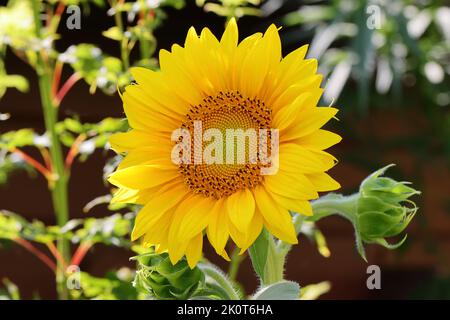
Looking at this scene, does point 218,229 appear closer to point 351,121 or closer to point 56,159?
point 56,159

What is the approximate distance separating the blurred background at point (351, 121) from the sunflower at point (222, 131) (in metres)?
0.84

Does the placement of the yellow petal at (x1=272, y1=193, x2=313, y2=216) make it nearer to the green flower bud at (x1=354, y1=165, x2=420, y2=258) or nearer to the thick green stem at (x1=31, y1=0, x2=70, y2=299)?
the green flower bud at (x1=354, y1=165, x2=420, y2=258)

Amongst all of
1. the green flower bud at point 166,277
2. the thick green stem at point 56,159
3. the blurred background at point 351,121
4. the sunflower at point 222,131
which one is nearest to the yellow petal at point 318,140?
the sunflower at point 222,131

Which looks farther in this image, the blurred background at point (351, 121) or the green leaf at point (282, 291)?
the blurred background at point (351, 121)

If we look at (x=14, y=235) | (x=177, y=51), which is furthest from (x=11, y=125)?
(x=177, y=51)

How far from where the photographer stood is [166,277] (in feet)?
1.69

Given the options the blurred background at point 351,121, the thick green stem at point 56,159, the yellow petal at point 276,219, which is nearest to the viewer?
the yellow petal at point 276,219

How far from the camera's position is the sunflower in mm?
480

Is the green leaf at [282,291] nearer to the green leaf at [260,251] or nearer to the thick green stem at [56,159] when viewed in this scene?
the green leaf at [260,251]

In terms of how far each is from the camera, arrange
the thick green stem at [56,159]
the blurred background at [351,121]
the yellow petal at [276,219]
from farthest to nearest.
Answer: the blurred background at [351,121], the thick green stem at [56,159], the yellow petal at [276,219]

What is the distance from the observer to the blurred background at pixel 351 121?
4.99ft

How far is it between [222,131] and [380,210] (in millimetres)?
117

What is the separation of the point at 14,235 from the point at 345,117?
1326 mm

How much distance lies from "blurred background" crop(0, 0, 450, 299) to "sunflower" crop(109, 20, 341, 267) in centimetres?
84
